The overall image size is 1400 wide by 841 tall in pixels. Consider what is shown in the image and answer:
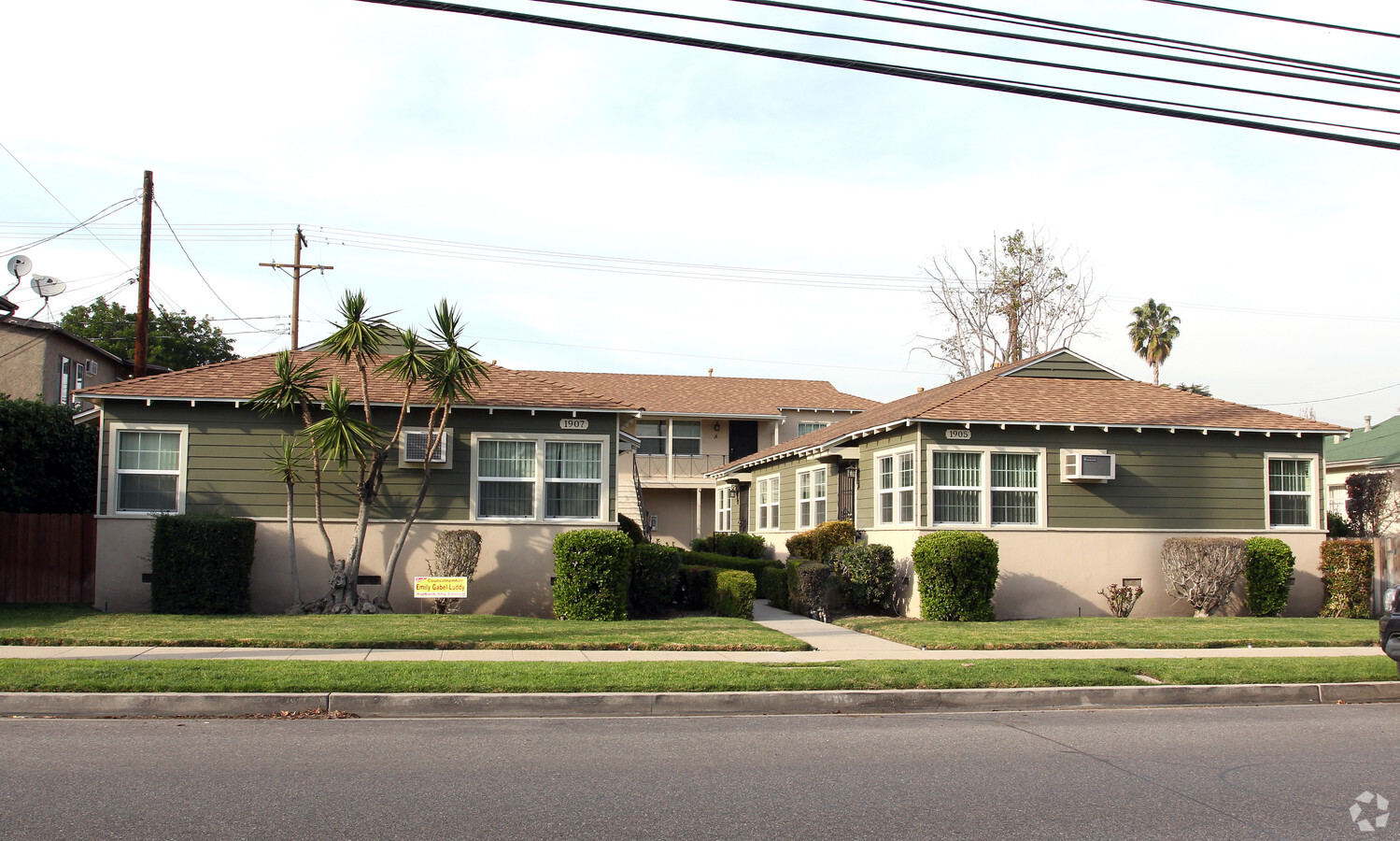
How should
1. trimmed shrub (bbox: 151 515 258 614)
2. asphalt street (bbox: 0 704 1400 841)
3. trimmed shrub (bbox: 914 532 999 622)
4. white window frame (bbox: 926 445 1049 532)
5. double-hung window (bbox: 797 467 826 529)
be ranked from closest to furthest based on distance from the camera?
1. asphalt street (bbox: 0 704 1400 841)
2. trimmed shrub (bbox: 151 515 258 614)
3. trimmed shrub (bbox: 914 532 999 622)
4. white window frame (bbox: 926 445 1049 532)
5. double-hung window (bbox: 797 467 826 529)

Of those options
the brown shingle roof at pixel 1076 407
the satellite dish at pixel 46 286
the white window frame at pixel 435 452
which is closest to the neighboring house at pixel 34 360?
the satellite dish at pixel 46 286

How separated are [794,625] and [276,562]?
8.65 metres

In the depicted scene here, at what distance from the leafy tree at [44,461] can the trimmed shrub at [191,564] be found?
379cm

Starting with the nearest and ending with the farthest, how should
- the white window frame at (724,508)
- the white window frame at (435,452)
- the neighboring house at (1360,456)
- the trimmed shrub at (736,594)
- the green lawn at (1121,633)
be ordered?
the green lawn at (1121,633) → the trimmed shrub at (736,594) → the white window frame at (435,452) → the neighboring house at (1360,456) → the white window frame at (724,508)

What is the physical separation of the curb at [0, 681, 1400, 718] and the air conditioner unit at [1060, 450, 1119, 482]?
7.45 meters

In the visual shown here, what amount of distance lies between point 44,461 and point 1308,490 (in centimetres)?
2312

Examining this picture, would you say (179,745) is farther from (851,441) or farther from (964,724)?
(851,441)

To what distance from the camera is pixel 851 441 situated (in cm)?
2211

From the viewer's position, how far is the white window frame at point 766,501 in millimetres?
28314

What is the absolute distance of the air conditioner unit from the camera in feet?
60.1

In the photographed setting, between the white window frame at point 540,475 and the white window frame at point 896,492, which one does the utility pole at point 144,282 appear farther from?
the white window frame at point 896,492

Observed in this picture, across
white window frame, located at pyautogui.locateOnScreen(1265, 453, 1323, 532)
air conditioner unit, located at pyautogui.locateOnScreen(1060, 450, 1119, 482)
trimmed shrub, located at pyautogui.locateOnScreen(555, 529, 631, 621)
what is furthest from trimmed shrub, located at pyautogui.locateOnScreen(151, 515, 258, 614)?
white window frame, located at pyautogui.locateOnScreen(1265, 453, 1323, 532)

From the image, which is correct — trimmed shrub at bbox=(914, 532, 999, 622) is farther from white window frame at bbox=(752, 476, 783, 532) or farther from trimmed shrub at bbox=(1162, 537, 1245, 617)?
white window frame at bbox=(752, 476, 783, 532)

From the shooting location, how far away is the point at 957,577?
16.8 m
